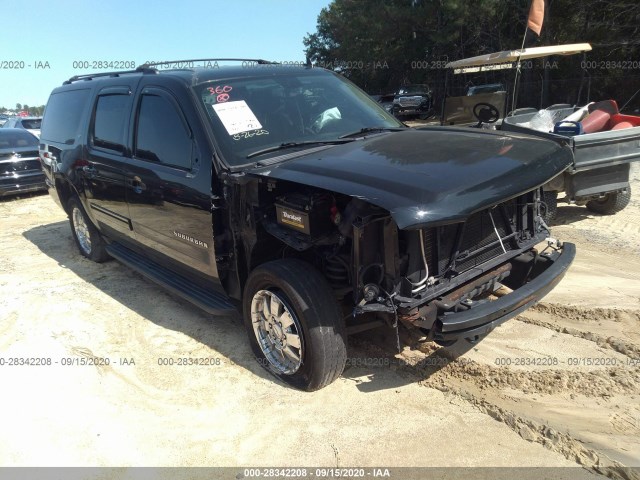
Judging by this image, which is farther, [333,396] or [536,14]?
[536,14]

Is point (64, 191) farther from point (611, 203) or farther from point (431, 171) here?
point (611, 203)

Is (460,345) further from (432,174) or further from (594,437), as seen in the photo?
(432,174)

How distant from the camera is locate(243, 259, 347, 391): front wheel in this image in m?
2.96

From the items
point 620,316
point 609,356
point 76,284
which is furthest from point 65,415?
point 620,316

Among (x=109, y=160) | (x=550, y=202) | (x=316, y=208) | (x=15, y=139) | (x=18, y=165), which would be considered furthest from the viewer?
(x=15, y=139)

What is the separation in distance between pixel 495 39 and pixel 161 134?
25018 millimetres

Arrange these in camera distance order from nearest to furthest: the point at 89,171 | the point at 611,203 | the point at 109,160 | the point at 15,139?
the point at 109,160 < the point at 89,171 < the point at 611,203 < the point at 15,139

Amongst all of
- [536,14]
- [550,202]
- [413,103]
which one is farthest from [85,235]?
[413,103]

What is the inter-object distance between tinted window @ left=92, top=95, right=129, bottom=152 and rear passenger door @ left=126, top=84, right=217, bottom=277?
0.30 meters

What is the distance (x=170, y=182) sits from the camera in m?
3.75

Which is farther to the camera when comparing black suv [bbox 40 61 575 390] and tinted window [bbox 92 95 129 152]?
tinted window [bbox 92 95 129 152]

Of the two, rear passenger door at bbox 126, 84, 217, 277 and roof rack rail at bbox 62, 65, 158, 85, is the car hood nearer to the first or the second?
rear passenger door at bbox 126, 84, 217, 277

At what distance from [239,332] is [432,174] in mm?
2307

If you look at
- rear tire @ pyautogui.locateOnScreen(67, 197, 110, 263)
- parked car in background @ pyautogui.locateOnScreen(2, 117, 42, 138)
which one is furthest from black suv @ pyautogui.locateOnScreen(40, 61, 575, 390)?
parked car in background @ pyautogui.locateOnScreen(2, 117, 42, 138)
